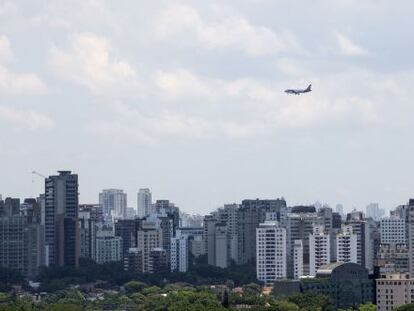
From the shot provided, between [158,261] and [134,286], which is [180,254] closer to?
[158,261]

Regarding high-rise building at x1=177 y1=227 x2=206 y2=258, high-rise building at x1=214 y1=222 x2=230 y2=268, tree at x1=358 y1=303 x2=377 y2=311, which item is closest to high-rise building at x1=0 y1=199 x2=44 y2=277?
high-rise building at x1=177 y1=227 x2=206 y2=258

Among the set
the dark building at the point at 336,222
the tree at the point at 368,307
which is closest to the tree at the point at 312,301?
the tree at the point at 368,307

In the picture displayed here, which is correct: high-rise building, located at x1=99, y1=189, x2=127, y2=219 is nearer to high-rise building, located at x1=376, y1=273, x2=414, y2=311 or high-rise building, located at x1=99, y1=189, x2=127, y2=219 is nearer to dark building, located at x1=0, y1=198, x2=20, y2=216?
dark building, located at x1=0, y1=198, x2=20, y2=216

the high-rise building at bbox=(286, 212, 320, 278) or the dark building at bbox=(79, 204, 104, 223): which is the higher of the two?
the dark building at bbox=(79, 204, 104, 223)

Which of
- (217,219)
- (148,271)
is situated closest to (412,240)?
(148,271)

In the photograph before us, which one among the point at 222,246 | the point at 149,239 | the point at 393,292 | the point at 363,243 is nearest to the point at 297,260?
the point at 363,243
